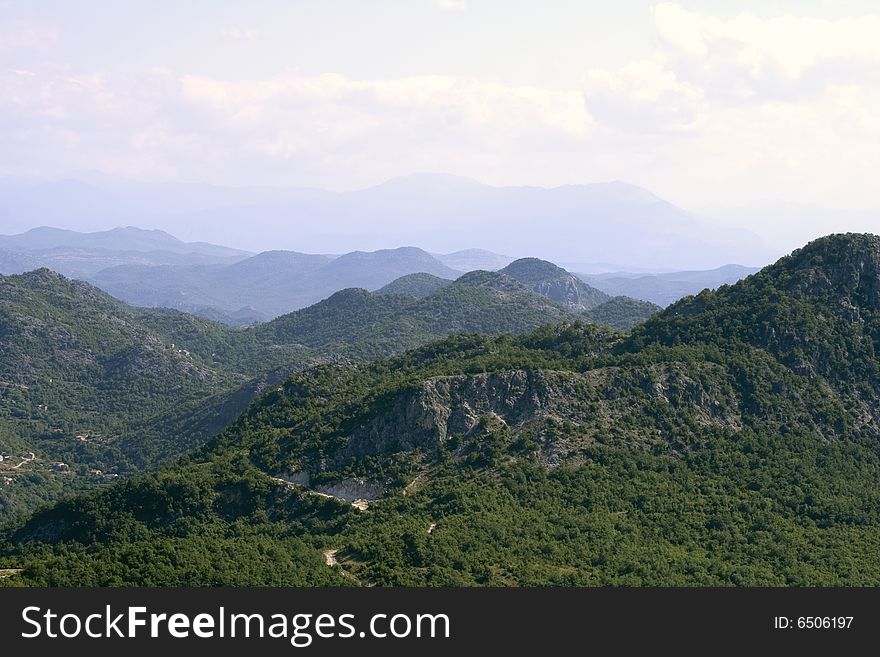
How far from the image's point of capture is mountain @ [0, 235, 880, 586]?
220 feet

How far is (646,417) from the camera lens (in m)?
91.8

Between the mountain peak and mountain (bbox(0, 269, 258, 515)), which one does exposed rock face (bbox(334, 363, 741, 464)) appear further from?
mountain (bbox(0, 269, 258, 515))

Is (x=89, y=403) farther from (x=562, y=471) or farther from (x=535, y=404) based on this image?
(x=562, y=471)

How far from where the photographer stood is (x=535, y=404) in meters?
90.6

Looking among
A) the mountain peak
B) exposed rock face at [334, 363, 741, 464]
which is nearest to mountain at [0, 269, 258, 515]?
exposed rock face at [334, 363, 741, 464]

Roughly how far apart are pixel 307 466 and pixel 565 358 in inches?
1245

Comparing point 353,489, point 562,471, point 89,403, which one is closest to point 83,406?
point 89,403

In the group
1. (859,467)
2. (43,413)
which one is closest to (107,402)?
(43,413)

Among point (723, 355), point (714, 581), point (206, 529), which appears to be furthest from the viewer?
point (723, 355)

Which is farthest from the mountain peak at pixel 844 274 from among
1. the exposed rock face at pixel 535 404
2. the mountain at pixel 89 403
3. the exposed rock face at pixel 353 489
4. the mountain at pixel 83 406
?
the mountain at pixel 83 406

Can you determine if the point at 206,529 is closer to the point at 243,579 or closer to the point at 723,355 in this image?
the point at 243,579

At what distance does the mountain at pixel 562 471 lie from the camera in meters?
67.2

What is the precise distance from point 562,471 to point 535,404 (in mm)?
8817

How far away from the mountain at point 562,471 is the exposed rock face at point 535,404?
0.20 meters
